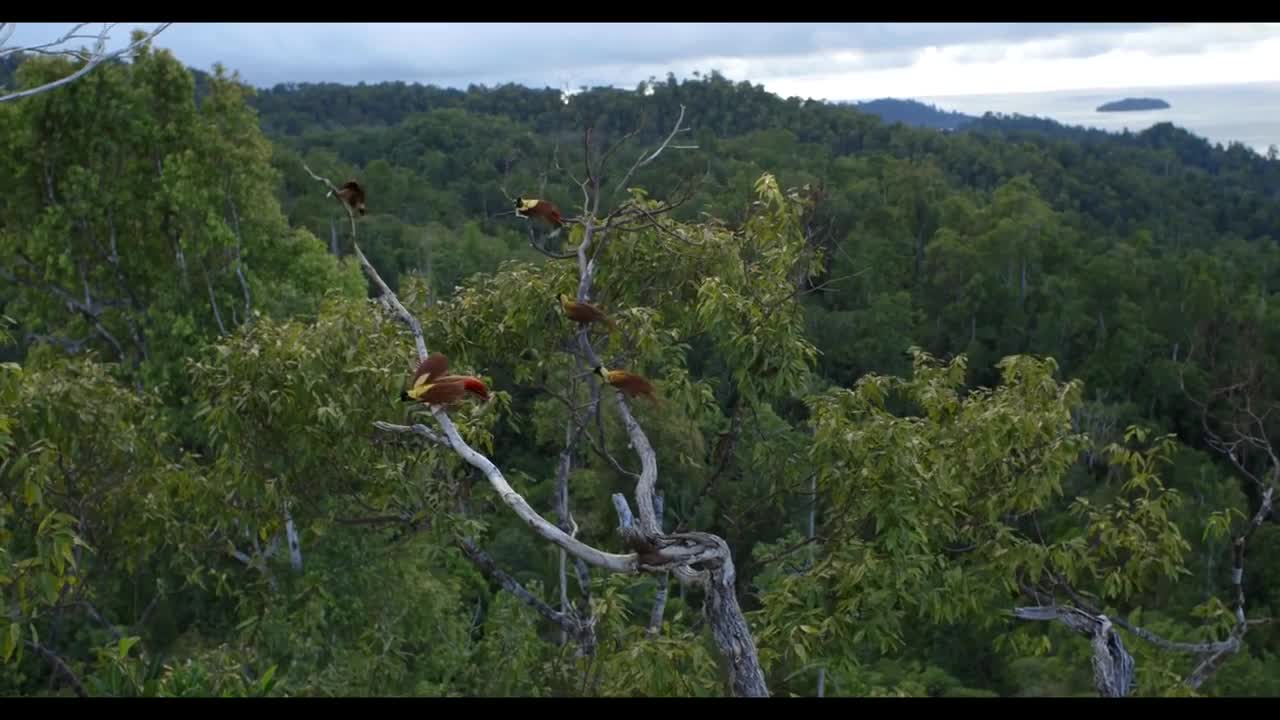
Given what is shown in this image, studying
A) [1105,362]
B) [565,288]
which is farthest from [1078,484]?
[565,288]

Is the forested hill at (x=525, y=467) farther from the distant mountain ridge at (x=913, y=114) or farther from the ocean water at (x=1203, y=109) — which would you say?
the distant mountain ridge at (x=913, y=114)

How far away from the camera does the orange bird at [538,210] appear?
11.2ft

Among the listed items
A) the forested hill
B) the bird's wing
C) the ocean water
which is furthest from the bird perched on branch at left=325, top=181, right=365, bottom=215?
the ocean water

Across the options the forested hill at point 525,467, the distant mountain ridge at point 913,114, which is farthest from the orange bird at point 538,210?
the distant mountain ridge at point 913,114

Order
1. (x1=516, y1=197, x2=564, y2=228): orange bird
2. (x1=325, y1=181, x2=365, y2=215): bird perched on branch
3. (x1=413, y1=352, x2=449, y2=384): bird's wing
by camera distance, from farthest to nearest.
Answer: (x1=516, y1=197, x2=564, y2=228): orange bird, (x1=325, y1=181, x2=365, y2=215): bird perched on branch, (x1=413, y1=352, x2=449, y2=384): bird's wing

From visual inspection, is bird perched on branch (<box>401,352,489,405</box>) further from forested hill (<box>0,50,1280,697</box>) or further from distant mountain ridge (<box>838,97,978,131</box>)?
distant mountain ridge (<box>838,97,978,131</box>)

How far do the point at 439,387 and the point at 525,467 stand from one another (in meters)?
13.7

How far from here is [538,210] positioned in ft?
11.3

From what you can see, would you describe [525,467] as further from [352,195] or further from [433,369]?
[433,369]

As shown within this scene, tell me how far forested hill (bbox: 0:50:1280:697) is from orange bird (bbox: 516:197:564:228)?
0.12 metres

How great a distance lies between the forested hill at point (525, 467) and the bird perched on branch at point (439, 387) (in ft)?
0.77

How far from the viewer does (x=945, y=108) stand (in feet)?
214

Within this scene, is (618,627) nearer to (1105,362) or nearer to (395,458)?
(395,458)

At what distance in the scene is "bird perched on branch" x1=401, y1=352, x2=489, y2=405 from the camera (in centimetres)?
274
